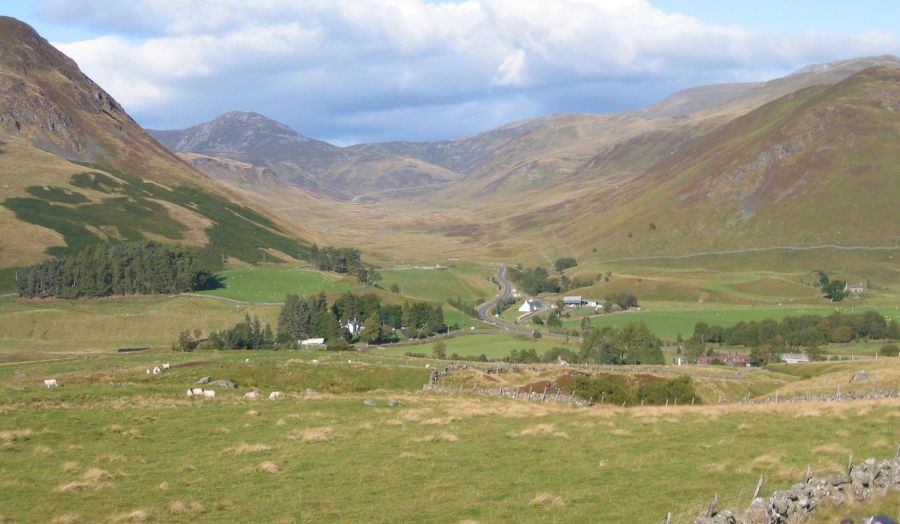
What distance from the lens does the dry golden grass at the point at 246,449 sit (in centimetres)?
3384

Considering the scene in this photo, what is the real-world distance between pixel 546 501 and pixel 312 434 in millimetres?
15576

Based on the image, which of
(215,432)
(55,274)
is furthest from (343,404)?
(55,274)

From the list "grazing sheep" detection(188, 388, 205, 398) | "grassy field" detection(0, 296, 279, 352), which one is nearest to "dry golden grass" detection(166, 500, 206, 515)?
"grazing sheep" detection(188, 388, 205, 398)

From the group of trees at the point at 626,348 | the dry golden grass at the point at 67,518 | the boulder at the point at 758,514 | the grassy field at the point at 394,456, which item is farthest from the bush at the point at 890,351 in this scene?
the dry golden grass at the point at 67,518

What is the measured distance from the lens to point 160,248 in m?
197

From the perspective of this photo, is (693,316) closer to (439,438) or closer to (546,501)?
(439,438)

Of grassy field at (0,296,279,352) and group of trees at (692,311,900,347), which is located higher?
grassy field at (0,296,279,352)

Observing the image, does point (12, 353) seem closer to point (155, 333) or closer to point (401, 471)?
point (155, 333)

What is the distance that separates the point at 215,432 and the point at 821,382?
5547 cm

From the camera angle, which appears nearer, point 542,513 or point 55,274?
point 542,513

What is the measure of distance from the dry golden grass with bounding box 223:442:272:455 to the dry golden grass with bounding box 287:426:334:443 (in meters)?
2.40

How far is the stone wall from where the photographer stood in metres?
19.3

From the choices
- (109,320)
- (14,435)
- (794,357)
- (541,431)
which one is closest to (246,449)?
(14,435)

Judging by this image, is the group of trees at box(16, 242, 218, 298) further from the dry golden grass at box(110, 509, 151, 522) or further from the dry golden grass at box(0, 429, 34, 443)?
the dry golden grass at box(110, 509, 151, 522)
